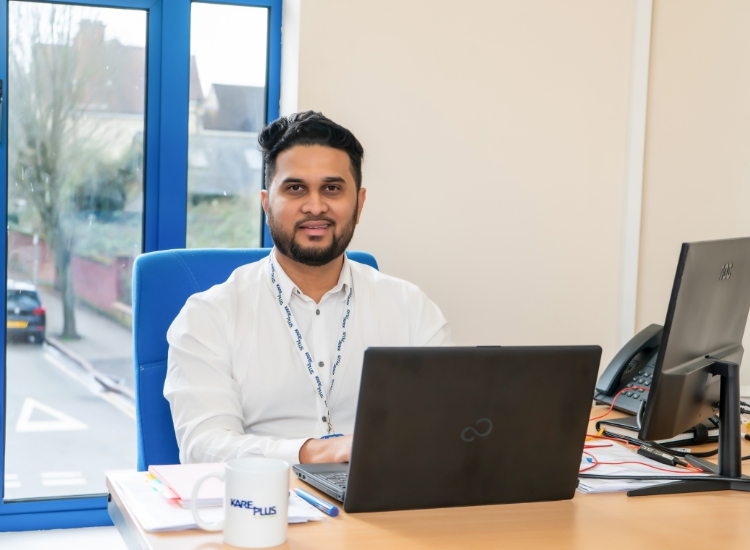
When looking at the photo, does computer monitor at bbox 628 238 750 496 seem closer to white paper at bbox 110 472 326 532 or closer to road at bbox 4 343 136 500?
white paper at bbox 110 472 326 532

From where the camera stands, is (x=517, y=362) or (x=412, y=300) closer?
(x=517, y=362)

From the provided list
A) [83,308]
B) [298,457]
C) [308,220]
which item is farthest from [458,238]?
[298,457]

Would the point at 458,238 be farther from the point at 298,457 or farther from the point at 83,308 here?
the point at 298,457

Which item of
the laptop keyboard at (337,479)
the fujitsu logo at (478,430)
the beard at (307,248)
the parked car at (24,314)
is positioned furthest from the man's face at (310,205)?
the parked car at (24,314)

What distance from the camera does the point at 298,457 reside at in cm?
144

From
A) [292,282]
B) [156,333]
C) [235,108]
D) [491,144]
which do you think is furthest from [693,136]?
[156,333]

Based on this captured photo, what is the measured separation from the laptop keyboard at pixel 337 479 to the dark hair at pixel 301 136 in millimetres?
872

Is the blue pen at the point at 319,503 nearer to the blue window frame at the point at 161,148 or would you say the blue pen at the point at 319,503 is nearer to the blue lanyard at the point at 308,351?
the blue lanyard at the point at 308,351

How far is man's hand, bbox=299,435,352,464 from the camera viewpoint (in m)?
1.36

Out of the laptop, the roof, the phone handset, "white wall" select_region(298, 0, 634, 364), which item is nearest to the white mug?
the laptop

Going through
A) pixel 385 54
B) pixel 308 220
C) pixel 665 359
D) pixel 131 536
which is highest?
pixel 385 54

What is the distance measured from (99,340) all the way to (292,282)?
133cm

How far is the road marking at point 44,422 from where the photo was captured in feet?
9.32

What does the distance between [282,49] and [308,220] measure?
127 centimetres
